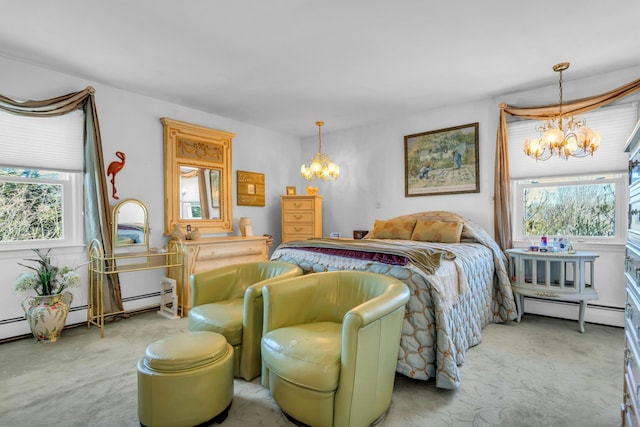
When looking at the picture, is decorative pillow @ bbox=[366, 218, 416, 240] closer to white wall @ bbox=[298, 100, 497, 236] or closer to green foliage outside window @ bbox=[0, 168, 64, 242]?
white wall @ bbox=[298, 100, 497, 236]

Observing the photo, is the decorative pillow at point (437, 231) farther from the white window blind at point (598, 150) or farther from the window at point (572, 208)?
the white window blind at point (598, 150)

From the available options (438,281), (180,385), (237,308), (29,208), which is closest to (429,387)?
(438,281)

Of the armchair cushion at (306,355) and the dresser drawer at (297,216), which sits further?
the dresser drawer at (297,216)

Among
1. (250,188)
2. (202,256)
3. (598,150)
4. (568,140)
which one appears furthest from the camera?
(250,188)

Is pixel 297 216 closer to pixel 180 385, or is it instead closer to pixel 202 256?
pixel 202 256

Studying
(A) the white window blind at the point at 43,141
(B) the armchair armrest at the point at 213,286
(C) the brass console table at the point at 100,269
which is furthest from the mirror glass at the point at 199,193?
(B) the armchair armrest at the point at 213,286

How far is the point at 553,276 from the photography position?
3.60 m

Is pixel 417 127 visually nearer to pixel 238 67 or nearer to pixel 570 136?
pixel 570 136

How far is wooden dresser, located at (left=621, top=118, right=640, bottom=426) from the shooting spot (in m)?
1.25

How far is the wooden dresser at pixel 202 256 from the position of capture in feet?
12.9

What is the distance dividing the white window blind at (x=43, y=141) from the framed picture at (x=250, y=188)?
2.14 m

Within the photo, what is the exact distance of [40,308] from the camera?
303cm

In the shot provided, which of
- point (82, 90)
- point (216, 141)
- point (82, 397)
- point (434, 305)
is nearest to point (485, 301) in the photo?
point (434, 305)

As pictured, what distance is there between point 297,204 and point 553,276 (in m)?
3.61
